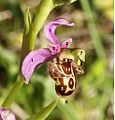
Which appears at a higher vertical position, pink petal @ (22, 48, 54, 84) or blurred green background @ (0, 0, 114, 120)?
pink petal @ (22, 48, 54, 84)

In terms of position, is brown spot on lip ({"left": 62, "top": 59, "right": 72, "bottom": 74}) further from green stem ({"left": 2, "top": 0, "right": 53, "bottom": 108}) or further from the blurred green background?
the blurred green background

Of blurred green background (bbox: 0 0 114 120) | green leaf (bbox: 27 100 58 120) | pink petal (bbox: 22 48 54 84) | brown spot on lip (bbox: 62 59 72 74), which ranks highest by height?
pink petal (bbox: 22 48 54 84)

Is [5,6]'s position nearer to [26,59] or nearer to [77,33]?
[77,33]

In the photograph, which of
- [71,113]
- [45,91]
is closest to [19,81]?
[71,113]

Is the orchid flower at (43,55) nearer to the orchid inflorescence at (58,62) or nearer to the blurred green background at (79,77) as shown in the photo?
the orchid inflorescence at (58,62)

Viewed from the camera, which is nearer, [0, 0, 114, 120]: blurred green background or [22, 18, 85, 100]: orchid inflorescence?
[22, 18, 85, 100]: orchid inflorescence

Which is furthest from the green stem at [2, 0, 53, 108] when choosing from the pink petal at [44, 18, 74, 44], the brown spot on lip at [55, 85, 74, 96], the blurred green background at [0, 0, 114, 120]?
the blurred green background at [0, 0, 114, 120]

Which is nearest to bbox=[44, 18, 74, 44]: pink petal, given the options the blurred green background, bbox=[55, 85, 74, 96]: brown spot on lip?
bbox=[55, 85, 74, 96]: brown spot on lip

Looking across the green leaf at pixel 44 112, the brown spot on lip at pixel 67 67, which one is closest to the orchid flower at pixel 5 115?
the green leaf at pixel 44 112
